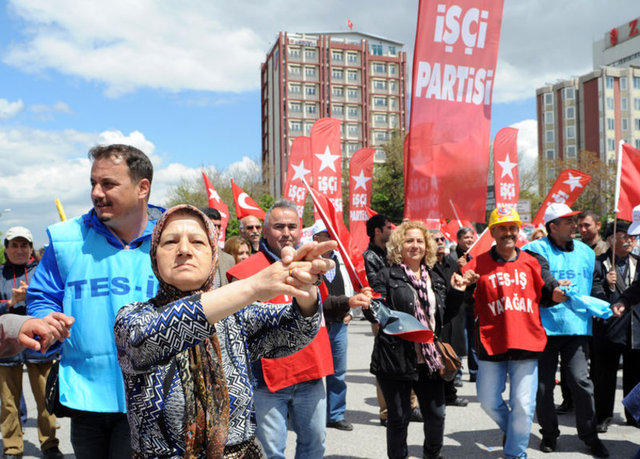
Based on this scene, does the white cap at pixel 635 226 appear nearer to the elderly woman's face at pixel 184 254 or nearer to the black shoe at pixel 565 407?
the black shoe at pixel 565 407

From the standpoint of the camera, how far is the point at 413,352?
14.1ft

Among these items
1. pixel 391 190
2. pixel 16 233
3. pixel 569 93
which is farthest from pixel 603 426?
pixel 569 93

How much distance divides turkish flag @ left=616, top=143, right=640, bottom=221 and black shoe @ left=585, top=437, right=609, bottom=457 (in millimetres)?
3102

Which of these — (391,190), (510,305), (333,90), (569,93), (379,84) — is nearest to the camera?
(510,305)

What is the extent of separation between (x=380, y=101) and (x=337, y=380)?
88728 mm

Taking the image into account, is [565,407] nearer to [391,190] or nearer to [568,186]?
[568,186]

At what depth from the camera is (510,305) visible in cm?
466

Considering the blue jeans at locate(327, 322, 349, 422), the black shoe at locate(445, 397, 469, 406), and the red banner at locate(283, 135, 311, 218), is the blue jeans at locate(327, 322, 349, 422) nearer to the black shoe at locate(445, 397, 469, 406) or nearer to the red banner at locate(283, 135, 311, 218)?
the black shoe at locate(445, 397, 469, 406)

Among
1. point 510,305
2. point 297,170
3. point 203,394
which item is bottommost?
point 510,305

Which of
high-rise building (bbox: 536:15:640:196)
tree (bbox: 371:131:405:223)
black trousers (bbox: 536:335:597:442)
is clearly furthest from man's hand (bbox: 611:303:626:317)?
high-rise building (bbox: 536:15:640:196)

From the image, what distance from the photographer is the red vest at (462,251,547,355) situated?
460cm

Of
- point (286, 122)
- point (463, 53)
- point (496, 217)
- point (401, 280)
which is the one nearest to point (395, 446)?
point (401, 280)

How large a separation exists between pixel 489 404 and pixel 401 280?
133cm

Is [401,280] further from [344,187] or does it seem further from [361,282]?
[344,187]
